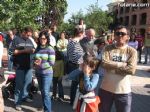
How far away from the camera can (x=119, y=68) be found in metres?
5.38

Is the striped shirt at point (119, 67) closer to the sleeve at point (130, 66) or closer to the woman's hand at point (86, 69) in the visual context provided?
the sleeve at point (130, 66)

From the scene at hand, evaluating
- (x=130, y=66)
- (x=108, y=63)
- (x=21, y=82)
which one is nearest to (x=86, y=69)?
(x=108, y=63)

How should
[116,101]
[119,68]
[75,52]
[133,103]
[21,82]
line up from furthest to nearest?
1. [133,103]
2. [75,52]
3. [21,82]
4. [116,101]
5. [119,68]

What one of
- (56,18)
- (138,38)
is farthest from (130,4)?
(138,38)

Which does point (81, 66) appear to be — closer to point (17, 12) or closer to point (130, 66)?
point (130, 66)

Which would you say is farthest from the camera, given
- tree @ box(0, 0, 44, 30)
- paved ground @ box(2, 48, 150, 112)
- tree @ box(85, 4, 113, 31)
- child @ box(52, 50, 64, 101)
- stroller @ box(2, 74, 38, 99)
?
tree @ box(85, 4, 113, 31)

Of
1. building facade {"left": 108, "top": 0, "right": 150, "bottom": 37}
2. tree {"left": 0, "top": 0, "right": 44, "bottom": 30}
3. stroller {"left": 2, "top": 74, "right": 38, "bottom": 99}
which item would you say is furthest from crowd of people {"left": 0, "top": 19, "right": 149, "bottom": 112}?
building facade {"left": 108, "top": 0, "right": 150, "bottom": 37}

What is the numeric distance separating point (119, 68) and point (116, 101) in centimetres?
48

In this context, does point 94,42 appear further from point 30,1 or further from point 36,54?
point 30,1

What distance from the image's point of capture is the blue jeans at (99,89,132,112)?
5.43m

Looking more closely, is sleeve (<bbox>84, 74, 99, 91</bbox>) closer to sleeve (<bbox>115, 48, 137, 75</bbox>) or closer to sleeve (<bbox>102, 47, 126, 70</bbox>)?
sleeve (<bbox>102, 47, 126, 70</bbox>)

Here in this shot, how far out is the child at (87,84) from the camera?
17.7ft

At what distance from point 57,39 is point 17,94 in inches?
124

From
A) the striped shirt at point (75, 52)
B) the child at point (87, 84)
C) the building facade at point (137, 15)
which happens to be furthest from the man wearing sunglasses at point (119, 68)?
the building facade at point (137, 15)
